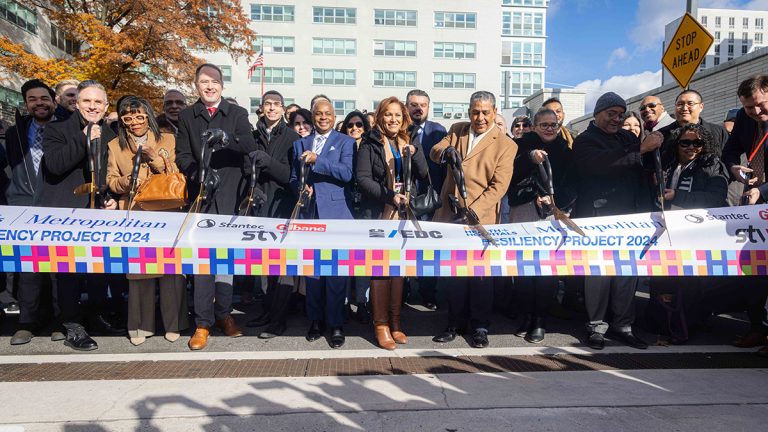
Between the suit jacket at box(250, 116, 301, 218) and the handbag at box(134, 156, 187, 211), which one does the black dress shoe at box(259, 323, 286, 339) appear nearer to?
the suit jacket at box(250, 116, 301, 218)

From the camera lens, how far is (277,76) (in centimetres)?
4591

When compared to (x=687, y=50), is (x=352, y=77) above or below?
above

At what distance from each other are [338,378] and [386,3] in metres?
49.3

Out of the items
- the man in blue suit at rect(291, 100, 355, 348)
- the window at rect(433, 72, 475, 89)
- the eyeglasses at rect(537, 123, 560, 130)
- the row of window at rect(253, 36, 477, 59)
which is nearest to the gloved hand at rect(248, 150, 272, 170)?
the man in blue suit at rect(291, 100, 355, 348)

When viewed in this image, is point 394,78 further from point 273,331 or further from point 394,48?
point 273,331

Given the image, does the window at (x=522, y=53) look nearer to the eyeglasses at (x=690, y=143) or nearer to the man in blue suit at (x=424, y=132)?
A: the man in blue suit at (x=424, y=132)

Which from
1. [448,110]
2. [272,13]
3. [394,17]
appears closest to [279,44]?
[272,13]

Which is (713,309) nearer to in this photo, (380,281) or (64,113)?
(380,281)

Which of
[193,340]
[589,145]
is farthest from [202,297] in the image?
[589,145]

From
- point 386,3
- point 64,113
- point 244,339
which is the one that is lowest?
point 244,339

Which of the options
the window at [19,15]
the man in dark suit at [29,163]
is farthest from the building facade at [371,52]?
the man in dark suit at [29,163]

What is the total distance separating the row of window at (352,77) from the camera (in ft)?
150

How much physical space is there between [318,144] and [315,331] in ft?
5.57

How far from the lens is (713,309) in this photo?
4.54m
